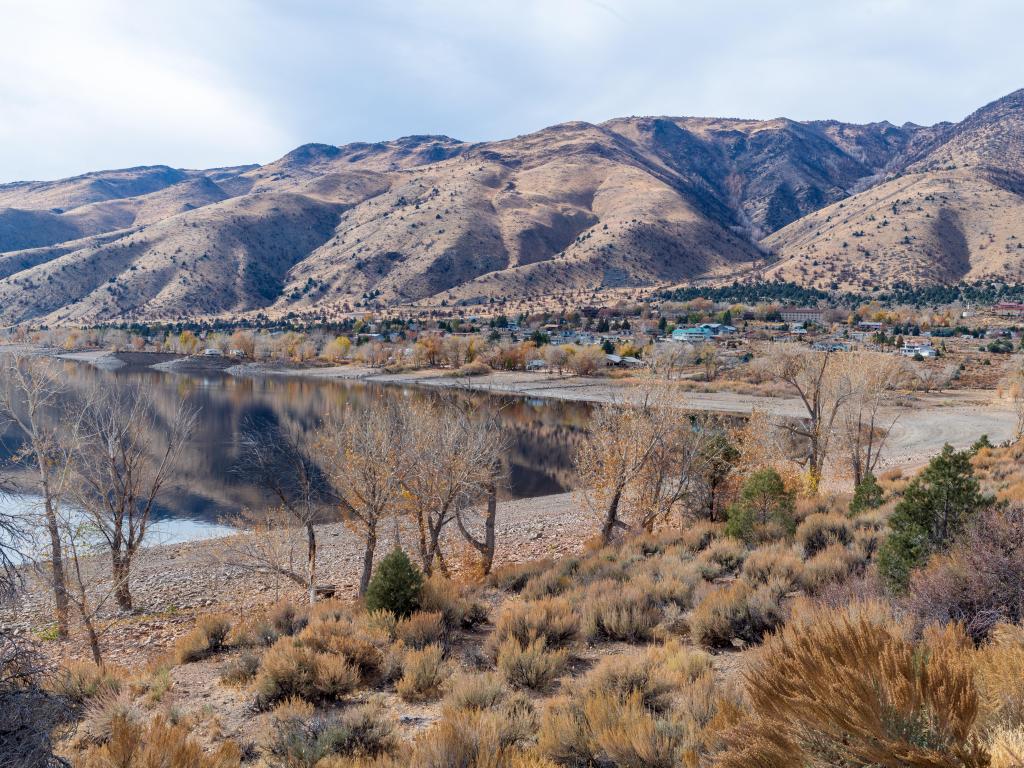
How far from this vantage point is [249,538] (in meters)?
20.5

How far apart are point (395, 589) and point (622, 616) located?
3.56 meters

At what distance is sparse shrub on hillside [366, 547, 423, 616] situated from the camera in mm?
9258

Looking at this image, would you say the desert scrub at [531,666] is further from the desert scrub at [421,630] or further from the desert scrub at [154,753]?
the desert scrub at [154,753]

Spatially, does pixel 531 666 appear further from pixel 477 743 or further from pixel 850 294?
pixel 850 294

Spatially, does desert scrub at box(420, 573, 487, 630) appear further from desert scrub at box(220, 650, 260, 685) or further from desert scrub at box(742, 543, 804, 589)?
desert scrub at box(742, 543, 804, 589)

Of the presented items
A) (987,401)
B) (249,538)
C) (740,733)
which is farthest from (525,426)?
(740,733)

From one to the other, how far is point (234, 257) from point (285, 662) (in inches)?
6492

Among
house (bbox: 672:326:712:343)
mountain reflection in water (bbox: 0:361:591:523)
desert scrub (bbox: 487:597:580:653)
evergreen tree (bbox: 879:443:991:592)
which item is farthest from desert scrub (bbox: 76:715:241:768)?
house (bbox: 672:326:712:343)

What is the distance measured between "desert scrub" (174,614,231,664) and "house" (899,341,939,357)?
7518 centimetres

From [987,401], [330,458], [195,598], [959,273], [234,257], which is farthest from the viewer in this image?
[234,257]

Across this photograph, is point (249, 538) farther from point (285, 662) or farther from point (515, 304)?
point (515, 304)

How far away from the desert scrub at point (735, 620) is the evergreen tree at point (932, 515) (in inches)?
54.6

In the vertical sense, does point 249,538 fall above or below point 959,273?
below

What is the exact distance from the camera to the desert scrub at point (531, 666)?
6.51m
